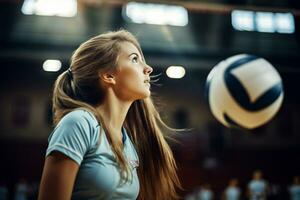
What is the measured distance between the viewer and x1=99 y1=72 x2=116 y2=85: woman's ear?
58.3 inches

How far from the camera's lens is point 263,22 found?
1337cm

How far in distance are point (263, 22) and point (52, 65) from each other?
6794mm

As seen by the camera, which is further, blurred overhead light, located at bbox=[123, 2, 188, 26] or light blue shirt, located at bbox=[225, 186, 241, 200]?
light blue shirt, located at bbox=[225, 186, 241, 200]

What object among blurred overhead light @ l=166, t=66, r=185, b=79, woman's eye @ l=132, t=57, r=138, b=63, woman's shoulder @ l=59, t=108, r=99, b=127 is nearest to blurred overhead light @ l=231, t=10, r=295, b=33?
blurred overhead light @ l=166, t=66, r=185, b=79

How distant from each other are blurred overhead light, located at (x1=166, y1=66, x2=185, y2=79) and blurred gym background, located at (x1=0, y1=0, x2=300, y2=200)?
1.2 inches

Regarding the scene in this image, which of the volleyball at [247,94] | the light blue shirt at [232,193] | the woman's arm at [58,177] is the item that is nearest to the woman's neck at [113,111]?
the woman's arm at [58,177]

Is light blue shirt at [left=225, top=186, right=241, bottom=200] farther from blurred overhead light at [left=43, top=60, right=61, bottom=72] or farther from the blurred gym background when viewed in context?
blurred overhead light at [left=43, top=60, right=61, bottom=72]

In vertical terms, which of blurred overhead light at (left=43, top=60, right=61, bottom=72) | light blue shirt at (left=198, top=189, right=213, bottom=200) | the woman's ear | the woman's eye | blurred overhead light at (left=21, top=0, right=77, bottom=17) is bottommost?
light blue shirt at (left=198, top=189, right=213, bottom=200)

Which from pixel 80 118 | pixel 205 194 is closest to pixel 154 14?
pixel 205 194

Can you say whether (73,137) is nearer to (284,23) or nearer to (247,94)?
(247,94)

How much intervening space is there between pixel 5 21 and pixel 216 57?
236 inches

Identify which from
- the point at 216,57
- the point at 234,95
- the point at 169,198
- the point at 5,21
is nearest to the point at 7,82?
the point at 5,21

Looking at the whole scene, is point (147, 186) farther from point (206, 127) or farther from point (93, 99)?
point (206, 127)

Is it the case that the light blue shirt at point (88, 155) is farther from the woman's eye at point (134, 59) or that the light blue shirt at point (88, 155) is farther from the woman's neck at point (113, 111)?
the woman's eye at point (134, 59)
